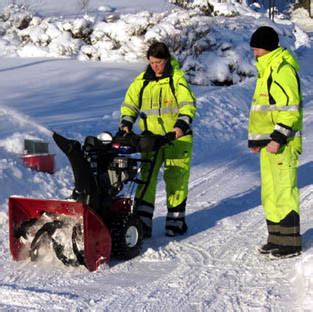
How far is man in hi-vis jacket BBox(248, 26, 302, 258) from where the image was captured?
5773 millimetres

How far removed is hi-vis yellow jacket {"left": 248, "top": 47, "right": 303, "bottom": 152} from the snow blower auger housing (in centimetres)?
86

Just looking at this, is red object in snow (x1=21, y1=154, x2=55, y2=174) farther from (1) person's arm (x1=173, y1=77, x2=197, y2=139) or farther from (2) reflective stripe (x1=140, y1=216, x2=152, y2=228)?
(1) person's arm (x1=173, y1=77, x2=197, y2=139)

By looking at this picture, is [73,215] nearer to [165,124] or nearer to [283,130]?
[165,124]

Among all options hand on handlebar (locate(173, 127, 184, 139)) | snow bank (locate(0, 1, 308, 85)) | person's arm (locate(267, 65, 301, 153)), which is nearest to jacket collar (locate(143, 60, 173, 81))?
hand on handlebar (locate(173, 127, 184, 139))

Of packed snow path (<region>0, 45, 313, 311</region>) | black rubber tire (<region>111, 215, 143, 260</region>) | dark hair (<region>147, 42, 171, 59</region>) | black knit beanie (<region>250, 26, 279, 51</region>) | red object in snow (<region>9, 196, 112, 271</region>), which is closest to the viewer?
packed snow path (<region>0, 45, 313, 311</region>)

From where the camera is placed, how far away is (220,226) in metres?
7.28

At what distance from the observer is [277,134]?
18.9 ft

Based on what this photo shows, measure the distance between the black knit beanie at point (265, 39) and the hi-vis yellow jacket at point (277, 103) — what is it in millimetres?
56

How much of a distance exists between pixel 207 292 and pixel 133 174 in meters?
1.47

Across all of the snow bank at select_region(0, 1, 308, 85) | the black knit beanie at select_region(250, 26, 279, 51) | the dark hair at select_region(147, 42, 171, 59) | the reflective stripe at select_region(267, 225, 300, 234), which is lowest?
the snow bank at select_region(0, 1, 308, 85)

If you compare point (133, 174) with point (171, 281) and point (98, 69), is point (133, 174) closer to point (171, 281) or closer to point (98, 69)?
point (171, 281)

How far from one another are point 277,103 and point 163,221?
7.44ft

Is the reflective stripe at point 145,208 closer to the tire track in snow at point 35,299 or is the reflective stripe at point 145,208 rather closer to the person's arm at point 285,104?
the person's arm at point 285,104

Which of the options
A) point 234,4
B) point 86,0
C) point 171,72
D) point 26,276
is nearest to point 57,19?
point 86,0
